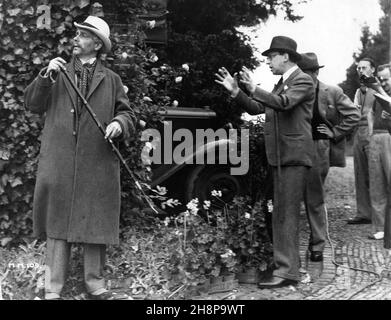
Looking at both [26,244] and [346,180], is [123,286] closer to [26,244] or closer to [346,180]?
[26,244]

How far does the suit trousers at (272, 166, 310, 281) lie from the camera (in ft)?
17.1

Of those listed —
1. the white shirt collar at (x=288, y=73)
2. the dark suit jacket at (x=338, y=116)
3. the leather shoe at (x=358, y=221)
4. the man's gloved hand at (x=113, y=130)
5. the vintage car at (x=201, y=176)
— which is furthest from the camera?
the leather shoe at (x=358, y=221)

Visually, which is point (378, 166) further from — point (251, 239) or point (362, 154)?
point (251, 239)

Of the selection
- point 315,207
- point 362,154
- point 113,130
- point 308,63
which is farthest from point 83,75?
point 362,154

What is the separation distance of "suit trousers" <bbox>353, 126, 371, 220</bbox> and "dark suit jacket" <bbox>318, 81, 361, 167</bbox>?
1815 millimetres

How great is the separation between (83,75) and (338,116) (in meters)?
3.27

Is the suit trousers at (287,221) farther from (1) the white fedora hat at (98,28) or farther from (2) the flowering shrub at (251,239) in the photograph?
(1) the white fedora hat at (98,28)

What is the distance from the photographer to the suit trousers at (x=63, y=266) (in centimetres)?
456

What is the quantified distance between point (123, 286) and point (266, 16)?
25.4ft

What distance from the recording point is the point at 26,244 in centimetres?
546

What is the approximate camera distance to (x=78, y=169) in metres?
4.56

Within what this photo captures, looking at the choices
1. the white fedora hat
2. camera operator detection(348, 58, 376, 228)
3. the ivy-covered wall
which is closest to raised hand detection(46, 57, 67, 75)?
the white fedora hat

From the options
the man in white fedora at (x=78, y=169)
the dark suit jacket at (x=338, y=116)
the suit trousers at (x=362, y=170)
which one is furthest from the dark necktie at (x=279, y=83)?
the suit trousers at (x=362, y=170)

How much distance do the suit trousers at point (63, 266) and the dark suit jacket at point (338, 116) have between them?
3.03m
